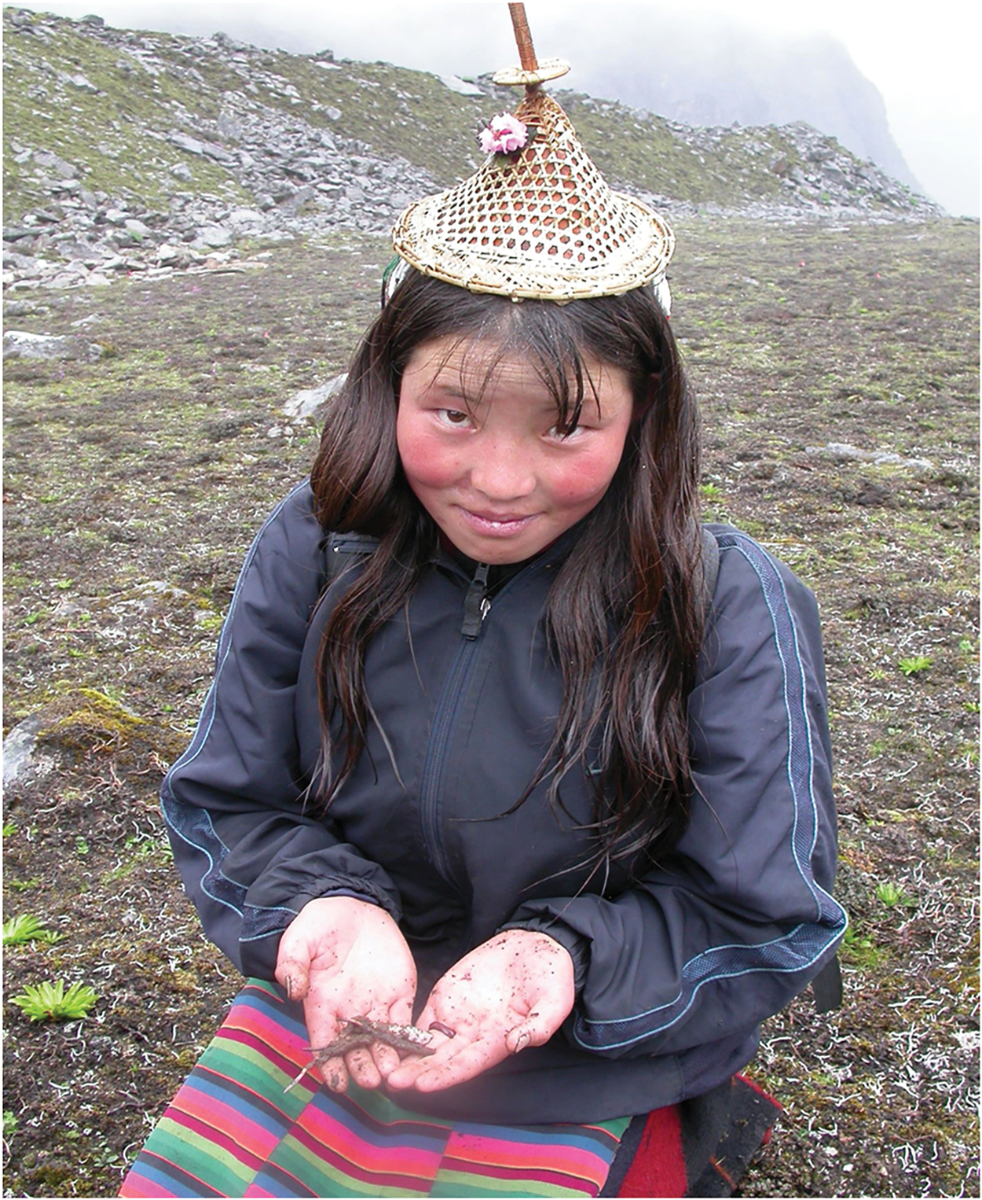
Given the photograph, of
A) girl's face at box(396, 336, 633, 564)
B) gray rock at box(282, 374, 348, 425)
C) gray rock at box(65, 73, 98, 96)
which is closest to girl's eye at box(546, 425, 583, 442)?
girl's face at box(396, 336, 633, 564)

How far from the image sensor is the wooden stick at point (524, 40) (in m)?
1.70

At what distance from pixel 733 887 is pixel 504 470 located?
0.82 meters

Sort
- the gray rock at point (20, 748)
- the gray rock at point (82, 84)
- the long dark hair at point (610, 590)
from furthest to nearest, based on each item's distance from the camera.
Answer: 1. the gray rock at point (82, 84)
2. the gray rock at point (20, 748)
3. the long dark hair at point (610, 590)

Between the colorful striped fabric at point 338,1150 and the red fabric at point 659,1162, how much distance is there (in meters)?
0.11

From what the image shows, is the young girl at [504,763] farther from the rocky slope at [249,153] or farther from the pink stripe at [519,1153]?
the rocky slope at [249,153]

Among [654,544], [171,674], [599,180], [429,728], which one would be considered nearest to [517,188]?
[599,180]

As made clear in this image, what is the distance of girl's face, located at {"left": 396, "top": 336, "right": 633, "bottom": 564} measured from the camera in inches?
64.3

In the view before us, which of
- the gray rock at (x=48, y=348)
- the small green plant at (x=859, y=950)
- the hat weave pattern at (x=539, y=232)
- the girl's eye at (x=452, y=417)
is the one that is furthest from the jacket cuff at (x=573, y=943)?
the gray rock at (x=48, y=348)

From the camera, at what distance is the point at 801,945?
69.1 inches

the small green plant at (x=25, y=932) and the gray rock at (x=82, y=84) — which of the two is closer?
the small green plant at (x=25, y=932)

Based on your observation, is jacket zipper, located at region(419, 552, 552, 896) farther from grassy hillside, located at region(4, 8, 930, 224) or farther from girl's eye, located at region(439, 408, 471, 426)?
grassy hillside, located at region(4, 8, 930, 224)

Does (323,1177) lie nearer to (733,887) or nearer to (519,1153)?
(519,1153)

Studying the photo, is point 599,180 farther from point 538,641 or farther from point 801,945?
point 801,945

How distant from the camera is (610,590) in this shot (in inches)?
75.0
